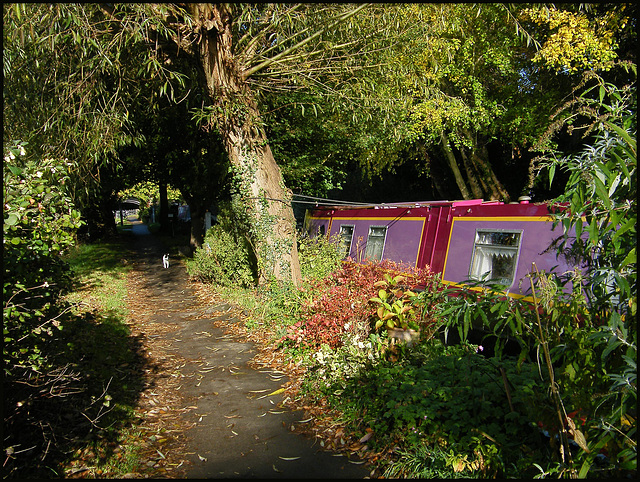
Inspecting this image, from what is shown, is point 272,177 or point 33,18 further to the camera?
point 272,177

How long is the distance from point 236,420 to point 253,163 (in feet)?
16.2

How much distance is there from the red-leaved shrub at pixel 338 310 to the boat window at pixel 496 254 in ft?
2.94

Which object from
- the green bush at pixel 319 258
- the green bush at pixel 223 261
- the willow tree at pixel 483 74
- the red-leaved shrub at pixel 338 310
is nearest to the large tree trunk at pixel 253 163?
the green bush at pixel 319 258

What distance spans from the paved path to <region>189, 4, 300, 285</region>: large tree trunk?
1.47m

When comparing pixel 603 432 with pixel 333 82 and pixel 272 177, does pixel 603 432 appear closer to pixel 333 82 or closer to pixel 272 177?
pixel 272 177

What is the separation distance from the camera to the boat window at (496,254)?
698cm

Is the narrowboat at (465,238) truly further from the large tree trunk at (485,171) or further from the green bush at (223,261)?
the large tree trunk at (485,171)

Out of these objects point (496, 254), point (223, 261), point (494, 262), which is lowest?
point (223, 261)

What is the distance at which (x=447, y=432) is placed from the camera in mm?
3695

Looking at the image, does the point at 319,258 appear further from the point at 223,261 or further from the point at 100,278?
the point at 100,278

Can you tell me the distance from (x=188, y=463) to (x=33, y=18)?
19.8 feet

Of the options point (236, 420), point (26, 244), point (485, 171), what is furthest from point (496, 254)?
point (485, 171)

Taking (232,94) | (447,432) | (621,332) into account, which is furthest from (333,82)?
(621,332)

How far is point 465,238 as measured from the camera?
25.8ft
